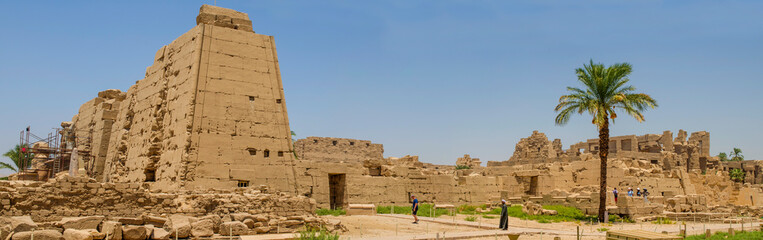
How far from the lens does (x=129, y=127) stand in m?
22.2

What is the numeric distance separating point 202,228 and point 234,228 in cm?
81

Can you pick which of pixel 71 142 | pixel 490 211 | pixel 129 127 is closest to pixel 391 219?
pixel 490 211

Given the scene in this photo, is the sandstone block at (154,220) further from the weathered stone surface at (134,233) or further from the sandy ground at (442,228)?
the sandy ground at (442,228)

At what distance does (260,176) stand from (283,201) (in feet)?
9.98

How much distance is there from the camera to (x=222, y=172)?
17.7m

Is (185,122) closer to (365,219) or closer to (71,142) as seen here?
(365,219)

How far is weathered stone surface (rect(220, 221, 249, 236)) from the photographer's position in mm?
12781

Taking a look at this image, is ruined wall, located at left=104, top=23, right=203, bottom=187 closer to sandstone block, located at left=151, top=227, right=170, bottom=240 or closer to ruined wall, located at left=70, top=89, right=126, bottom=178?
ruined wall, located at left=70, top=89, right=126, bottom=178

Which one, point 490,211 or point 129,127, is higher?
point 129,127

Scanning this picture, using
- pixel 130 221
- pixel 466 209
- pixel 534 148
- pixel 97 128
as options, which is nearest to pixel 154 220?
pixel 130 221

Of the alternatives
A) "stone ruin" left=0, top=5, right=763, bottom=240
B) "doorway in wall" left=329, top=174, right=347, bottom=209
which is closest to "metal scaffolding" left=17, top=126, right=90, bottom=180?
"stone ruin" left=0, top=5, right=763, bottom=240

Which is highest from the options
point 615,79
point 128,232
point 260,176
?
point 615,79

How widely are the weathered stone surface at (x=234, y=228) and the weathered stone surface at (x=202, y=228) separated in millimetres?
255

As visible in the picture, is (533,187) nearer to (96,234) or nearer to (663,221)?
(663,221)
